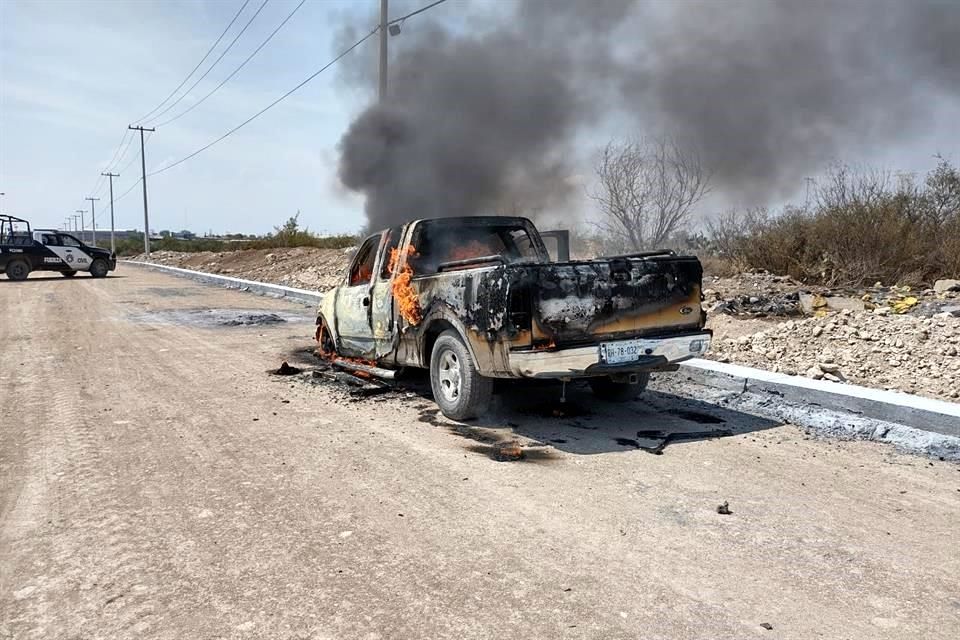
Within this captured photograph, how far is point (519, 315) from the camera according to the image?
4.70 meters

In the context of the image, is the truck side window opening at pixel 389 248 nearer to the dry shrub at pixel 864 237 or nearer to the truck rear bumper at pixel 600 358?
the truck rear bumper at pixel 600 358

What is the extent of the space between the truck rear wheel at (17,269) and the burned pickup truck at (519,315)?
2106 cm

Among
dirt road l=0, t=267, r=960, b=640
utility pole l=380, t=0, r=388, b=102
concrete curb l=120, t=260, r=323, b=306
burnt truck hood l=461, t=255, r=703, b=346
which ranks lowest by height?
dirt road l=0, t=267, r=960, b=640

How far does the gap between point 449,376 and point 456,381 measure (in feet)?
0.34

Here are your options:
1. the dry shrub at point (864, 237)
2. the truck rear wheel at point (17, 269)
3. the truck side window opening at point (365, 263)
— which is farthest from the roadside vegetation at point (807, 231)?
the truck rear wheel at point (17, 269)

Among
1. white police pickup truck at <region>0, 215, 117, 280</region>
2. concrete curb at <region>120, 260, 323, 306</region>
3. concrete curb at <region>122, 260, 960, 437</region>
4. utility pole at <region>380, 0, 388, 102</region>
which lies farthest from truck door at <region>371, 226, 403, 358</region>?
white police pickup truck at <region>0, 215, 117, 280</region>

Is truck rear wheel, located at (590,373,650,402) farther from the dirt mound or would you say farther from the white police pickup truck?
the white police pickup truck

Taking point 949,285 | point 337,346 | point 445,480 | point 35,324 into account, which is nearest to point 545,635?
point 445,480

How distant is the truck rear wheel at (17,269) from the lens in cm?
2238

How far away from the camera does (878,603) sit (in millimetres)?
2721

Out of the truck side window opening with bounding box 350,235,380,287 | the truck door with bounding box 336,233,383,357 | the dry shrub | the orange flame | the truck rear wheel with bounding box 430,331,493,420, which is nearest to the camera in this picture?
the truck rear wheel with bounding box 430,331,493,420

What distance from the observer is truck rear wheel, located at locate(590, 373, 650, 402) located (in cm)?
598

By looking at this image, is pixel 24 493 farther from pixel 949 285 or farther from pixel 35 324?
pixel 949 285

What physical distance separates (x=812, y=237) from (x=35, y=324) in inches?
531
